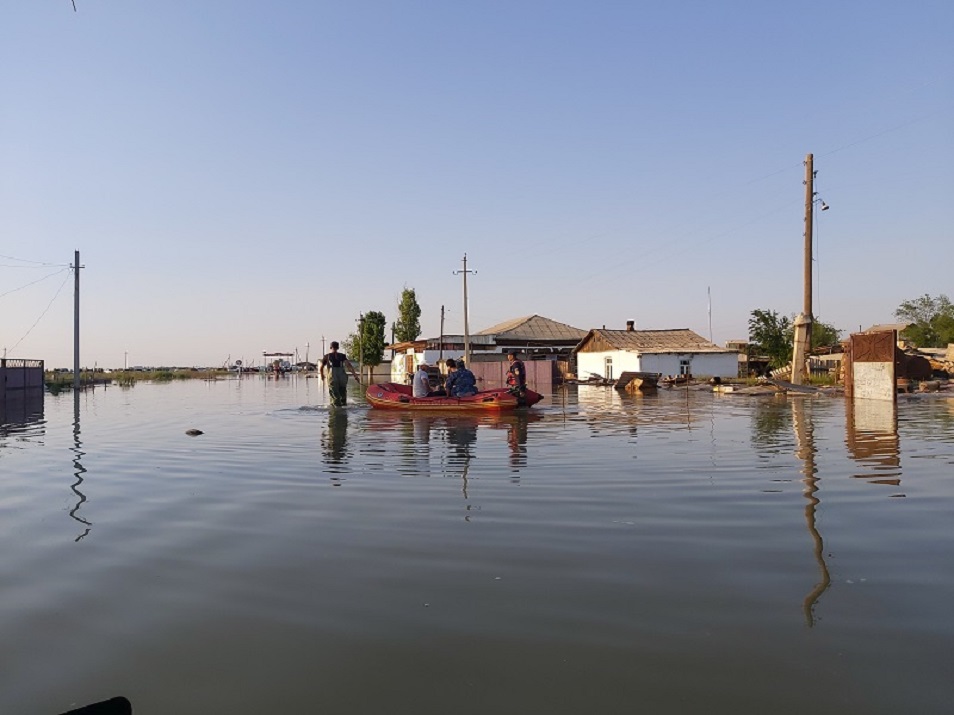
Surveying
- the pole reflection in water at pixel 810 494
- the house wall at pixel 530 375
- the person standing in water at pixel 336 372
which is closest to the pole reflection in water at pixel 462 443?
the pole reflection in water at pixel 810 494

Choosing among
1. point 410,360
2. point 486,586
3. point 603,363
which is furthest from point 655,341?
point 486,586

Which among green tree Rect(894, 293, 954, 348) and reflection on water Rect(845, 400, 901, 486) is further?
green tree Rect(894, 293, 954, 348)

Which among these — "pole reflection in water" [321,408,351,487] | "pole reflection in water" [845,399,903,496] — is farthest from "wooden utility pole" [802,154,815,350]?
"pole reflection in water" [321,408,351,487]

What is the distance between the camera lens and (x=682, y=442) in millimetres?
14352

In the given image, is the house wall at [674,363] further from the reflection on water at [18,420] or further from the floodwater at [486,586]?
the floodwater at [486,586]

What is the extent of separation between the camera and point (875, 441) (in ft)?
45.2

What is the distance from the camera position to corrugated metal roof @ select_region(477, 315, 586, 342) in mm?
66406

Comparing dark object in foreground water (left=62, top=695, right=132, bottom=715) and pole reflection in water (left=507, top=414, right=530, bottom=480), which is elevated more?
dark object in foreground water (left=62, top=695, right=132, bottom=715)

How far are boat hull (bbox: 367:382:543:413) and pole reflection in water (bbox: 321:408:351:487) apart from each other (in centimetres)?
171

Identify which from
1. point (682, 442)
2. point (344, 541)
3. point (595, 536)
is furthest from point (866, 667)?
point (682, 442)

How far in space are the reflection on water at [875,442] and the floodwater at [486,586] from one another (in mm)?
130

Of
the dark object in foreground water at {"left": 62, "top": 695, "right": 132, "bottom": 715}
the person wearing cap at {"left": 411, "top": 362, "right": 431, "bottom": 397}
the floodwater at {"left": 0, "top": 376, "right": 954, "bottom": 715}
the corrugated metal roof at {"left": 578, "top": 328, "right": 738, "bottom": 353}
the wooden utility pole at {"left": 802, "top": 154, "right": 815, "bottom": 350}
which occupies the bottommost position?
the floodwater at {"left": 0, "top": 376, "right": 954, "bottom": 715}

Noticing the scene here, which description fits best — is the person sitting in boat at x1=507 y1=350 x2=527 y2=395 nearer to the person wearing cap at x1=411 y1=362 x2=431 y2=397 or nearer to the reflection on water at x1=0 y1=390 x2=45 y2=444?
the person wearing cap at x1=411 y1=362 x2=431 y2=397

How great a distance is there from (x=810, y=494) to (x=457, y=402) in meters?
14.3
